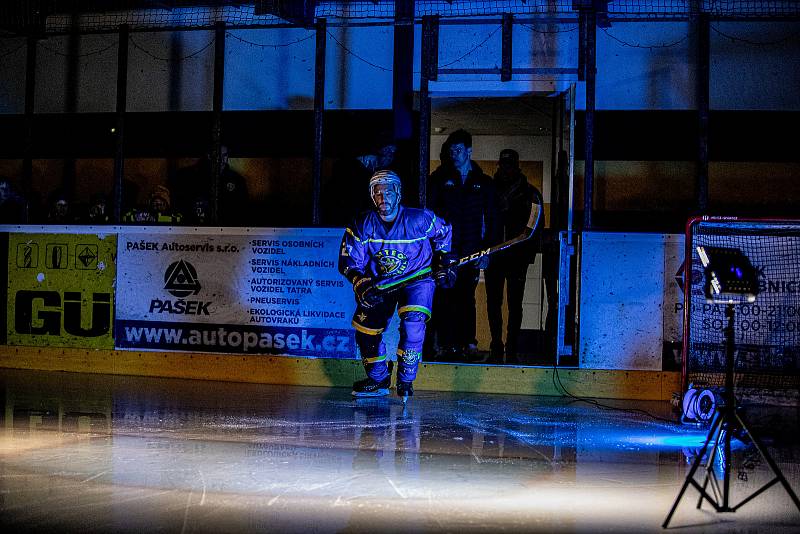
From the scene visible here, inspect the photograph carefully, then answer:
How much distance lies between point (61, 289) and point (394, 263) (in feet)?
14.7

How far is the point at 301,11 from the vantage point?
435 inches

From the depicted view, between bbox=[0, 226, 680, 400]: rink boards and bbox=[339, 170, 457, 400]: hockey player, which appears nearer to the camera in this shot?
bbox=[339, 170, 457, 400]: hockey player

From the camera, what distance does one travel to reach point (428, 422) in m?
8.40

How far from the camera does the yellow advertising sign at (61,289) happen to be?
11664 millimetres

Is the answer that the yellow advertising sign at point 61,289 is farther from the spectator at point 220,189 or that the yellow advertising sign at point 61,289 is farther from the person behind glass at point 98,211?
the spectator at point 220,189

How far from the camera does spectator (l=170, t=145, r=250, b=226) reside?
463 inches

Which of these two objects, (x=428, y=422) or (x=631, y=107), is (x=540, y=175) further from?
(x=428, y=422)

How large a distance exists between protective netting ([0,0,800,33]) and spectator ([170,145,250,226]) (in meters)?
1.64

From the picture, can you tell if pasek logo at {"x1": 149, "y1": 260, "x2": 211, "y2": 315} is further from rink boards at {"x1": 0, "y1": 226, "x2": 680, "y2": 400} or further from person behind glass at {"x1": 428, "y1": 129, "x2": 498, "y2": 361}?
person behind glass at {"x1": 428, "y1": 129, "x2": 498, "y2": 361}

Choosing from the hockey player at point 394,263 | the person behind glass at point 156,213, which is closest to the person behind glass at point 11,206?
the person behind glass at point 156,213

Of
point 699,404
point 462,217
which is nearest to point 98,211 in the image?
point 462,217

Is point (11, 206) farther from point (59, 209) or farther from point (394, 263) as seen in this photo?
point (394, 263)

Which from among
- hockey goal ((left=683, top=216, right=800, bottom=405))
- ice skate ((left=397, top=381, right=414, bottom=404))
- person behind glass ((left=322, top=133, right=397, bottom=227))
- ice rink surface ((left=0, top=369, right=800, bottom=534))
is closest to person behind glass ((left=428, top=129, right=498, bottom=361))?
person behind glass ((left=322, top=133, right=397, bottom=227))

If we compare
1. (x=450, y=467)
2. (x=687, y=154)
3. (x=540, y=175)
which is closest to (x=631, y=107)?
(x=687, y=154)
